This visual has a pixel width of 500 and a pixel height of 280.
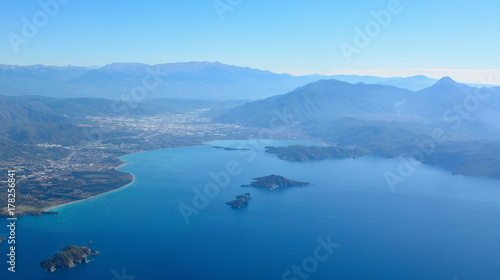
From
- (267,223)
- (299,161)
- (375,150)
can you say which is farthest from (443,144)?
(267,223)

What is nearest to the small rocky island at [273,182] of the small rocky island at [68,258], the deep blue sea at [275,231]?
the deep blue sea at [275,231]

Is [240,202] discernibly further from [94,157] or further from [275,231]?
[94,157]

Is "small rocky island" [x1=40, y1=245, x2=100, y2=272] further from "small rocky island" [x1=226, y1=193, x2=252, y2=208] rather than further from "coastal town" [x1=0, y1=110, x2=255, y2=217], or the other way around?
"small rocky island" [x1=226, y1=193, x2=252, y2=208]

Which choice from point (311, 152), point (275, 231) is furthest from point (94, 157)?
point (275, 231)

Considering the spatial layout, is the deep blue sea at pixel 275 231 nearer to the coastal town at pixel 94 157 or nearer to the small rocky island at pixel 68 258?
the small rocky island at pixel 68 258

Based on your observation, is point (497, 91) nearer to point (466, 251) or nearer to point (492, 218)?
point (492, 218)

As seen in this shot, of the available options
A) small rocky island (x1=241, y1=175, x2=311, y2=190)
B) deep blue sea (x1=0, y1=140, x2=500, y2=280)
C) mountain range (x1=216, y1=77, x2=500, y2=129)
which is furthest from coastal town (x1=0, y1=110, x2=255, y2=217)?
mountain range (x1=216, y1=77, x2=500, y2=129)
